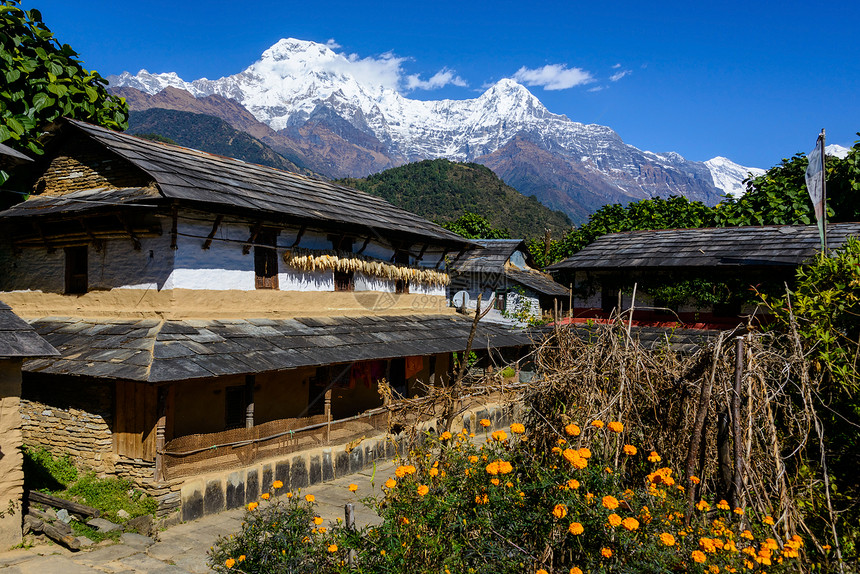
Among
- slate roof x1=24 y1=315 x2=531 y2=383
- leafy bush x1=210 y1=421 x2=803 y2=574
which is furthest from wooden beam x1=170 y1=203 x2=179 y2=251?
leafy bush x1=210 y1=421 x2=803 y2=574

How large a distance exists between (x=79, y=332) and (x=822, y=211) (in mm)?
15697

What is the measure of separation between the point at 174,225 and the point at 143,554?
21.1 ft

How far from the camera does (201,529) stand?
10.1 m

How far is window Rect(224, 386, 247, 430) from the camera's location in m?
13.6

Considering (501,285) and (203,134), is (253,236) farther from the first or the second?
(203,134)

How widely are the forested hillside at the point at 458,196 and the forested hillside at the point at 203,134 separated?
5435 centimetres

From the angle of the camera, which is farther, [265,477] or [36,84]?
[36,84]

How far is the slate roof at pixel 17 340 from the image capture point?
827cm

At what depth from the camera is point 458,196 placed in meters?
89.2

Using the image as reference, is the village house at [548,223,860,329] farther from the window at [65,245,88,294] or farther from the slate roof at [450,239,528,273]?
the window at [65,245,88,294]

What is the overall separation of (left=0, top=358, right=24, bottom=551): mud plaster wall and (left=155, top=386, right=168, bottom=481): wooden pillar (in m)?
2.05

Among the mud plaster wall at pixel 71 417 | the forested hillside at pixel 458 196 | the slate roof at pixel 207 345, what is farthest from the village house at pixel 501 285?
the forested hillside at pixel 458 196

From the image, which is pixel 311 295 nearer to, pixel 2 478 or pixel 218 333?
pixel 218 333

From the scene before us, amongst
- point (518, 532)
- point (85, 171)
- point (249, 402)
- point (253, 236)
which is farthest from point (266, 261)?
point (518, 532)
